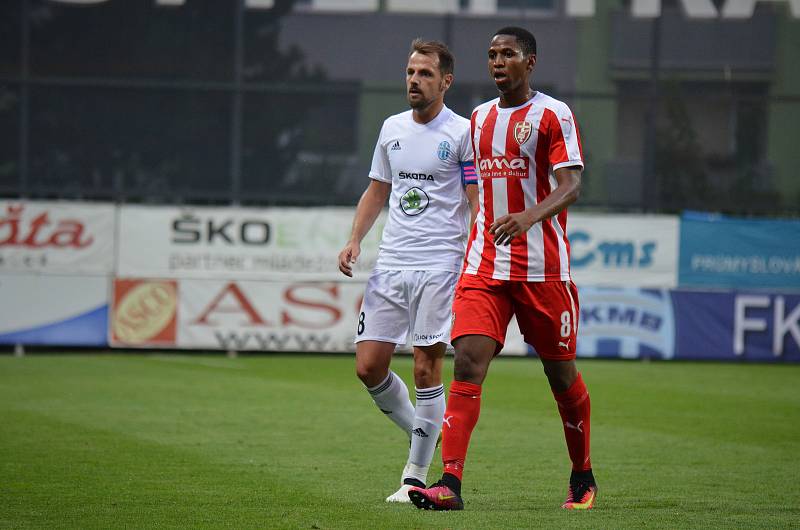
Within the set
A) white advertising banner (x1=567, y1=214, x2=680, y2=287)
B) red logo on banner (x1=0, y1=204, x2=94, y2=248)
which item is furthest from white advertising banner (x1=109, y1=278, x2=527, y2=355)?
white advertising banner (x1=567, y1=214, x2=680, y2=287)

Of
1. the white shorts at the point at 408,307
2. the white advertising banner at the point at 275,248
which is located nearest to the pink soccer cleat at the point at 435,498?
the white shorts at the point at 408,307

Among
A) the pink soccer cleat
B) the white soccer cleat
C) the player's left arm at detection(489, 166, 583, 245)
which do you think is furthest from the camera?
the white soccer cleat

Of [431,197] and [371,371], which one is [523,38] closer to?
[431,197]

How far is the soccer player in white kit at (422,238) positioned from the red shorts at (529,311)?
539mm

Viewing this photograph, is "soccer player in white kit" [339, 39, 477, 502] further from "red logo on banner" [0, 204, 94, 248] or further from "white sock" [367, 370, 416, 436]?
"red logo on banner" [0, 204, 94, 248]

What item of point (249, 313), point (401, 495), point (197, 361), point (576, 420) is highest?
point (576, 420)

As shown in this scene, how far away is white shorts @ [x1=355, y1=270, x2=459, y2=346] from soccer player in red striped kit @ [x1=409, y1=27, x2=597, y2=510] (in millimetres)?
431

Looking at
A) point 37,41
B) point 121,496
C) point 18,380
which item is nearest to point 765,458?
point 121,496

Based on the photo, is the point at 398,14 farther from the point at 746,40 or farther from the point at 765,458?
the point at 765,458

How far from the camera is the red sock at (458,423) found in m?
5.91

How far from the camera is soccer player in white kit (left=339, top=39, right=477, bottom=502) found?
664 centimetres

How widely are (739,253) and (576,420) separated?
43.4 feet

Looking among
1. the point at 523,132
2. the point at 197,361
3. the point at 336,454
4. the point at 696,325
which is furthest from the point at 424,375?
the point at 696,325

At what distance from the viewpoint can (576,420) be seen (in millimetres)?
6262
